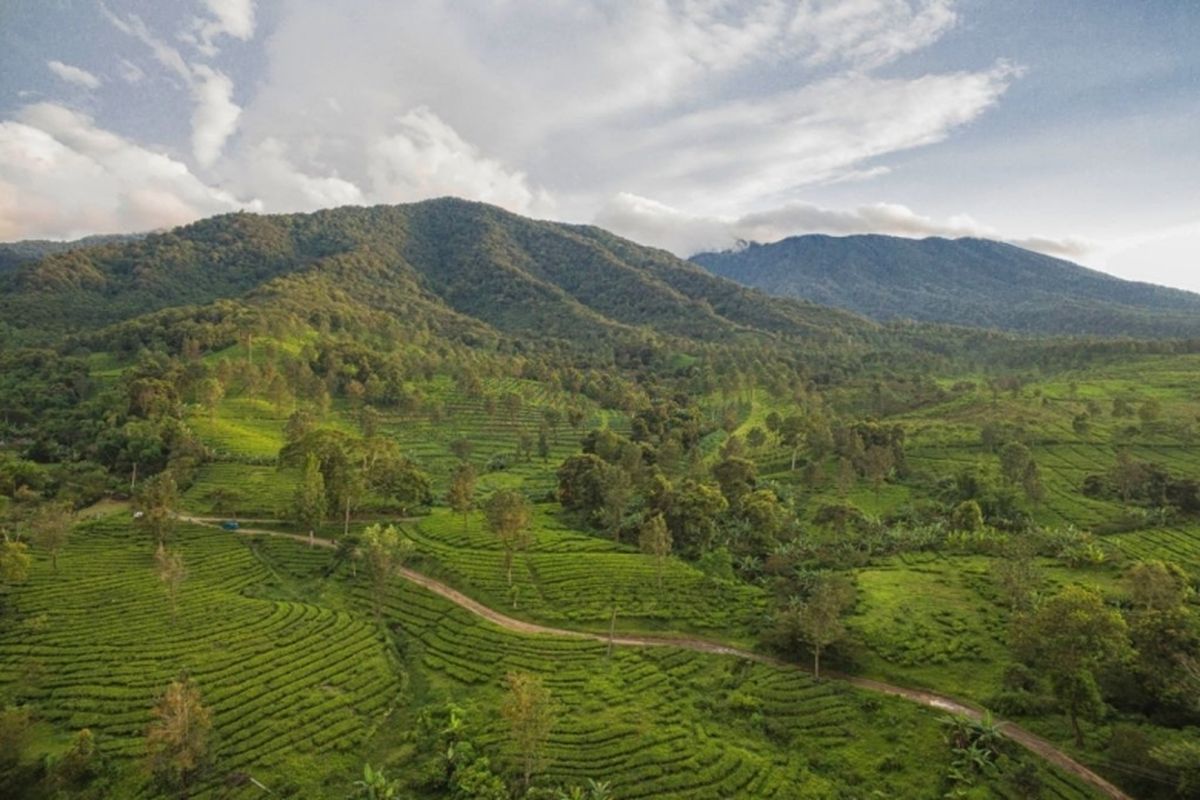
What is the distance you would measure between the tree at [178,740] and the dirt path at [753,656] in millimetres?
23548

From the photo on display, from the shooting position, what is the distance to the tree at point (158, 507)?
6562cm

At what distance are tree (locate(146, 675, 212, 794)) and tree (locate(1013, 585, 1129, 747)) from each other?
48.0 m

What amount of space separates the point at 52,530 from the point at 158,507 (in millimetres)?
8498

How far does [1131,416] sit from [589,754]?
133001 millimetres

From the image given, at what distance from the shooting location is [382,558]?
5569cm

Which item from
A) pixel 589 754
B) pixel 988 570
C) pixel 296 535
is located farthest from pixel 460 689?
pixel 988 570

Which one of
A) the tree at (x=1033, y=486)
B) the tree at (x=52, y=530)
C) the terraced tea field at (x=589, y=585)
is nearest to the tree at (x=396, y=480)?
the terraced tea field at (x=589, y=585)

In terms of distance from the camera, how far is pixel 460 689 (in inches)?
1816

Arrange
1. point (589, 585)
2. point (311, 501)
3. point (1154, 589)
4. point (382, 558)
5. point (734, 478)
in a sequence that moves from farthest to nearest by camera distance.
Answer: point (734, 478), point (311, 501), point (589, 585), point (382, 558), point (1154, 589)

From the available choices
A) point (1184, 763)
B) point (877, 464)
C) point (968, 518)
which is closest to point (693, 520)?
point (968, 518)

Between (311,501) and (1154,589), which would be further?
(311,501)

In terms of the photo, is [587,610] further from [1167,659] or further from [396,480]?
[1167,659]

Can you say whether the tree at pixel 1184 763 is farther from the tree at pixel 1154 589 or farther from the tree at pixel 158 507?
the tree at pixel 158 507

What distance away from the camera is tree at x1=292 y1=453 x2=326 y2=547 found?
2766 inches
